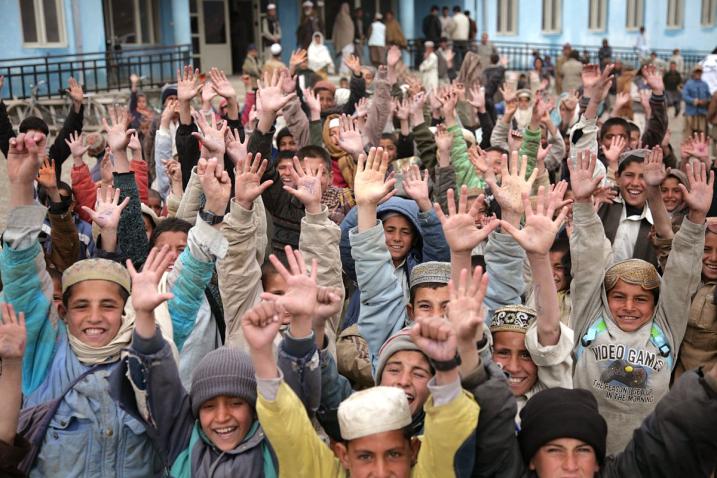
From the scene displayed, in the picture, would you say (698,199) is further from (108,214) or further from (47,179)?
(47,179)

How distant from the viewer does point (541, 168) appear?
6555 mm

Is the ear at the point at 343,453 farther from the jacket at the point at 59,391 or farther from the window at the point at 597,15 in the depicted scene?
the window at the point at 597,15

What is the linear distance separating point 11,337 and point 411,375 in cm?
139

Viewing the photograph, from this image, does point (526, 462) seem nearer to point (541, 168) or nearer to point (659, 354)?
point (659, 354)

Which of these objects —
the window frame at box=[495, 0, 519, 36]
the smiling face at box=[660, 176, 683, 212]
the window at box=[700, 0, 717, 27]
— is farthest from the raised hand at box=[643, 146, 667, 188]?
the window at box=[700, 0, 717, 27]

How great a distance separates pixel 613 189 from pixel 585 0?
2486 cm

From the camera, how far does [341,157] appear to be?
7141 millimetres

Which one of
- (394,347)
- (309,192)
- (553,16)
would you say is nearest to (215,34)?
(553,16)

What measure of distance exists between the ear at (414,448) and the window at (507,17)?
2584 centimetres

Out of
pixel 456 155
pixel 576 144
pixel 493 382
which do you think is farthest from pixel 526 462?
pixel 456 155

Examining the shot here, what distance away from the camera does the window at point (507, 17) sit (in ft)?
90.2

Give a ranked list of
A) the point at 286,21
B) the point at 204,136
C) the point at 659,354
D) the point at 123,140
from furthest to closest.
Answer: the point at 286,21 → the point at 123,140 → the point at 204,136 → the point at 659,354

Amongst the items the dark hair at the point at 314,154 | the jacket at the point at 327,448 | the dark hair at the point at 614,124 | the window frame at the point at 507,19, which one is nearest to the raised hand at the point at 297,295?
the jacket at the point at 327,448

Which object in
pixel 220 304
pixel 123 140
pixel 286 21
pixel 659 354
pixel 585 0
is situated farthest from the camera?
pixel 585 0
